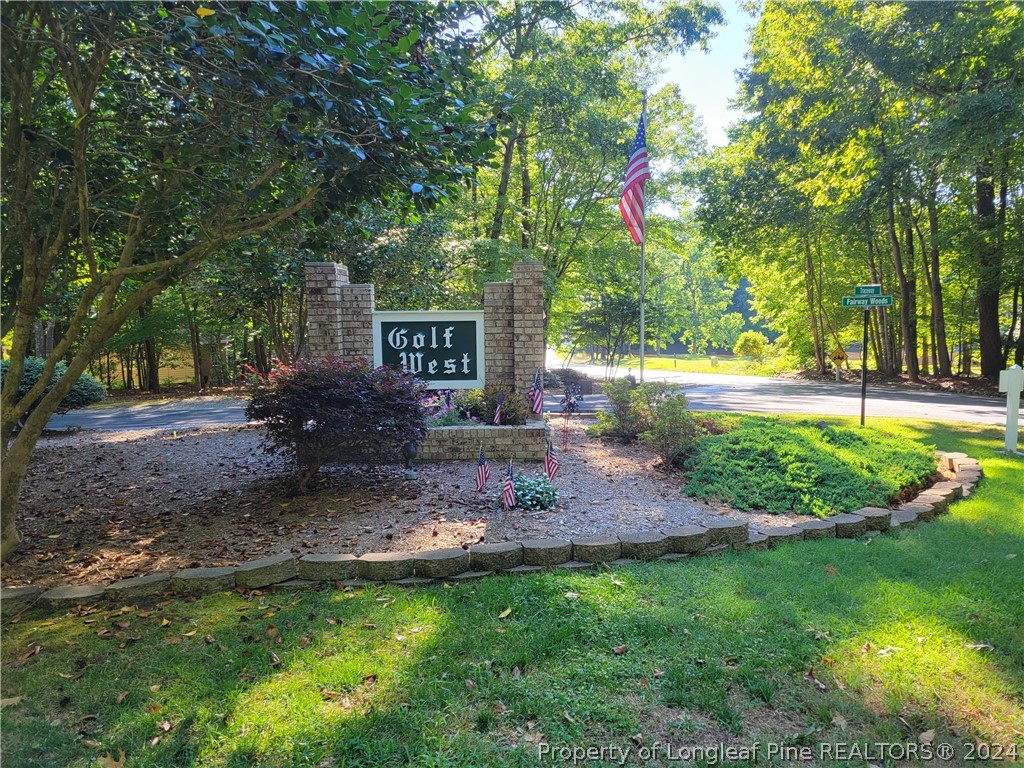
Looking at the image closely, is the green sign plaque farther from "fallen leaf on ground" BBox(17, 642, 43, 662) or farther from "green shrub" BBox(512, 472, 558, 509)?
"fallen leaf on ground" BBox(17, 642, 43, 662)

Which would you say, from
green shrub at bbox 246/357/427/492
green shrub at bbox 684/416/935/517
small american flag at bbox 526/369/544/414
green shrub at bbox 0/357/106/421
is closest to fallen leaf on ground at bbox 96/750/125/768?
green shrub at bbox 246/357/427/492

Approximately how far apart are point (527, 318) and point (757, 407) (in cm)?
863

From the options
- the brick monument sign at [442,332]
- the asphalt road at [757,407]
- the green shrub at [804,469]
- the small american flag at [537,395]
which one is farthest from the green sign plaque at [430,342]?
the asphalt road at [757,407]

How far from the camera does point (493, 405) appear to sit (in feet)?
23.1

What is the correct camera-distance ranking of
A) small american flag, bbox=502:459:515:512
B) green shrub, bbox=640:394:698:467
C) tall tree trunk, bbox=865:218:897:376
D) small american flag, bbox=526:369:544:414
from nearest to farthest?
small american flag, bbox=502:459:515:512 → green shrub, bbox=640:394:698:467 → small american flag, bbox=526:369:544:414 → tall tree trunk, bbox=865:218:897:376

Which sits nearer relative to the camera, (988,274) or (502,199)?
(502,199)

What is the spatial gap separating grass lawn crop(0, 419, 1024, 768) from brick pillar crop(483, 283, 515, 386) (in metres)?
4.11

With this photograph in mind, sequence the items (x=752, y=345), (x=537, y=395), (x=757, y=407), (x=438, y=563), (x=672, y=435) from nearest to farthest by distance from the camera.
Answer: (x=438, y=563)
(x=672, y=435)
(x=537, y=395)
(x=757, y=407)
(x=752, y=345)

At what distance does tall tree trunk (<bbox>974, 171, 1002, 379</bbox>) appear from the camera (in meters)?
14.3

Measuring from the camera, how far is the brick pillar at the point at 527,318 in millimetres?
6914

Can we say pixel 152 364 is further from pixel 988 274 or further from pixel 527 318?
pixel 988 274

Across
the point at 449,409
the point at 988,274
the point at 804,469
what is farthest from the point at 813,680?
the point at 988,274

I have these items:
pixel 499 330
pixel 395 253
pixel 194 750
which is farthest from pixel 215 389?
pixel 194 750

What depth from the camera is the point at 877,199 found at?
482 inches
